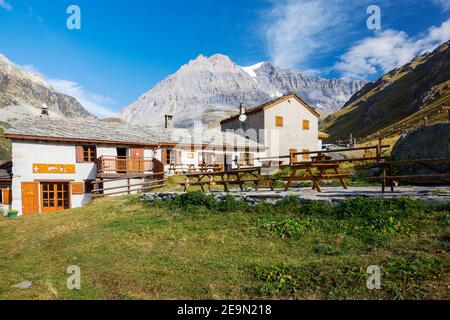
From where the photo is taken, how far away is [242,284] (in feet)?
17.1

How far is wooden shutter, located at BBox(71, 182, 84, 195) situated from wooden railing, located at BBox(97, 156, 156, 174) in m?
1.87

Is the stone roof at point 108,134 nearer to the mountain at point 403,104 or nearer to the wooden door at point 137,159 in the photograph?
the wooden door at point 137,159

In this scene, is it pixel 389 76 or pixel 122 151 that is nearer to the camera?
pixel 122 151

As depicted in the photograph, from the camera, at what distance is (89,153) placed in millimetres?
22141

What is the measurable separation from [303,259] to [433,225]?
3.26 metres

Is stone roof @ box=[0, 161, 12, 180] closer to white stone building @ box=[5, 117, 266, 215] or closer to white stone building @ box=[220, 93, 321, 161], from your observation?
white stone building @ box=[5, 117, 266, 215]

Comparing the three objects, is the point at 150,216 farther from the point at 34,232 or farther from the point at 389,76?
the point at 389,76

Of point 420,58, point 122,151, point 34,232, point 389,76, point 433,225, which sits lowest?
point 34,232

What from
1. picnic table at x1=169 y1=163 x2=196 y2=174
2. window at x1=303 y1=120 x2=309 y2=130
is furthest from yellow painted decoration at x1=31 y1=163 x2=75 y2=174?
window at x1=303 y1=120 x2=309 y2=130

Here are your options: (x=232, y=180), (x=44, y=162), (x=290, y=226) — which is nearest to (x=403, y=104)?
(x=232, y=180)

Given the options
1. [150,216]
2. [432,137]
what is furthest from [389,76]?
[150,216]

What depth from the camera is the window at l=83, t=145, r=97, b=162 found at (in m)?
22.1

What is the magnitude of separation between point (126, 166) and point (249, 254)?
18.7 m

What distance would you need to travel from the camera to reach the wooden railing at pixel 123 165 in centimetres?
2159
